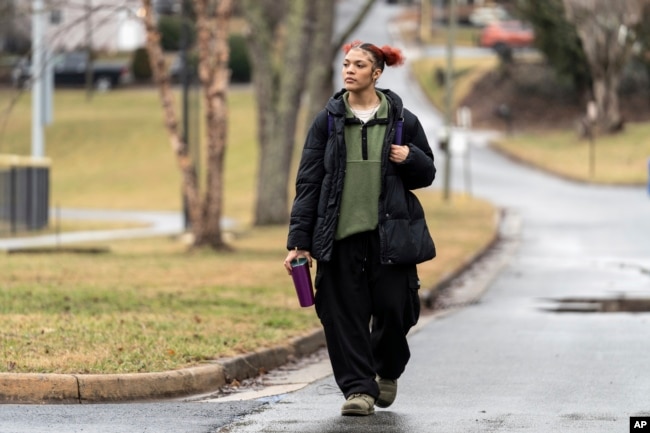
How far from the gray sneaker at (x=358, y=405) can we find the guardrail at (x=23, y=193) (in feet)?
75.0

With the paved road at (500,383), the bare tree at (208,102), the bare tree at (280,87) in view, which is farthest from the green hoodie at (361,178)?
the bare tree at (280,87)

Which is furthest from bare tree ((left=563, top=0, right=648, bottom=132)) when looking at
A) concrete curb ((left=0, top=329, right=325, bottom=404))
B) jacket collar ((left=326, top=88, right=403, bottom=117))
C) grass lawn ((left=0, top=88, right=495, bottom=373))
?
jacket collar ((left=326, top=88, right=403, bottom=117))

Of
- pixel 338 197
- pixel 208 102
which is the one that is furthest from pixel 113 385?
pixel 208 102

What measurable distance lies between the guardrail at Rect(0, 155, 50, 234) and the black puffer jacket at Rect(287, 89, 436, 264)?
22705mm

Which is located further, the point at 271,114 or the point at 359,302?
the point at 271,114

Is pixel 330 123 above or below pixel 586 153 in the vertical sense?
above

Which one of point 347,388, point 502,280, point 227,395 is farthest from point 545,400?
point 502,280

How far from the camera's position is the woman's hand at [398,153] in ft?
27.3

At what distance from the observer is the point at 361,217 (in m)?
8.33

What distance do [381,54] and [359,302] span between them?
1373 mm

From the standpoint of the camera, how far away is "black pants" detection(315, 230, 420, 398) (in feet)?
27.6

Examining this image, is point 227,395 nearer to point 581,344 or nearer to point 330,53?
point 581,344

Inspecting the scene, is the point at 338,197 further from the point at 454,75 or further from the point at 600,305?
the point at 454,75

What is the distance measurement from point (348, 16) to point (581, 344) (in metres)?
75.1
